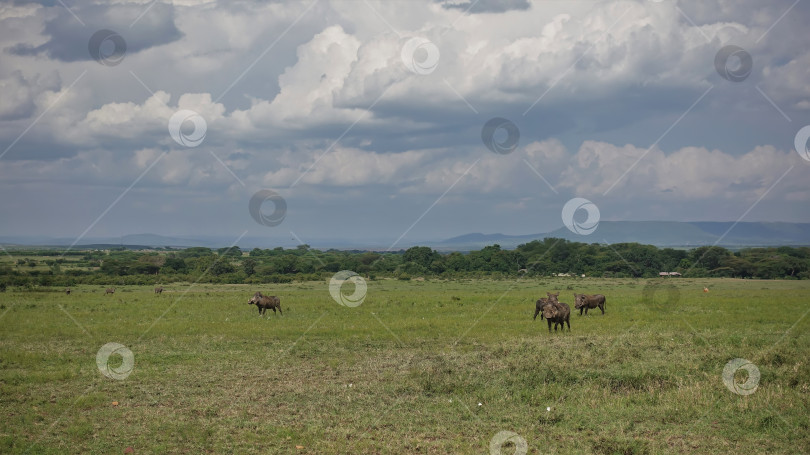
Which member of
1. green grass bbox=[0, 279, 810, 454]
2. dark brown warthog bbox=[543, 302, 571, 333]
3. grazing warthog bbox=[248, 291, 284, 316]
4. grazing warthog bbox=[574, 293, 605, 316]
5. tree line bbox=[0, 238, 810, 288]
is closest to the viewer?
green grass bbox=[0, 279, 810, 454]

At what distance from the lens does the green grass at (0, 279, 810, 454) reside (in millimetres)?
11531

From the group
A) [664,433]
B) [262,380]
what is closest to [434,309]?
[262,380]

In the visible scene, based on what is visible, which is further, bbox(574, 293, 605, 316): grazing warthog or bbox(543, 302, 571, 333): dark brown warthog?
bbox(574, 293, 605, 316): grazing warthog

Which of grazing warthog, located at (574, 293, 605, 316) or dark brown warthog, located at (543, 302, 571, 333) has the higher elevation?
grazing warthog, located at (574, 293, 605, 316)

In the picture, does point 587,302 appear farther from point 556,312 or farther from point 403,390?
point 403,390

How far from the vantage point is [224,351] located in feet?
69.7

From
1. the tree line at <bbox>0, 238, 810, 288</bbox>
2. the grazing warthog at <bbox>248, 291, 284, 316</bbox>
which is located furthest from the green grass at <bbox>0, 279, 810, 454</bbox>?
the tree line at <bbox>0, 238, 810, 288</bbox>

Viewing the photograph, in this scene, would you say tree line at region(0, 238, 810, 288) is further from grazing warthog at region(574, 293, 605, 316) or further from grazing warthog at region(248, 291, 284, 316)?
grazing warthog at region(574, 293, 605, 316)

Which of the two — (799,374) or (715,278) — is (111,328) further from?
(715,278)

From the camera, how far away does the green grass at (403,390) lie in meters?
11.5

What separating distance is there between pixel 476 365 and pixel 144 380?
8963mm

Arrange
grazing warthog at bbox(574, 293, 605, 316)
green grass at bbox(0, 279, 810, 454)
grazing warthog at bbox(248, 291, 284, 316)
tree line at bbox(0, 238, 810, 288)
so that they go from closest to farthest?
green grass at bbox(0, 279, 810, 454)
grazing warthog at bbox(574, 293, 605, 316)
grazing warthog at bbox(248, 291, 284, 316)
tree line at bbox(0, 238, 810, 288)

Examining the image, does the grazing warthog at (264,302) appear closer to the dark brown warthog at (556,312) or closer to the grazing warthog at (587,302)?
the dark brown warthog at (556,312)

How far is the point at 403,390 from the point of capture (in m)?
15.1
